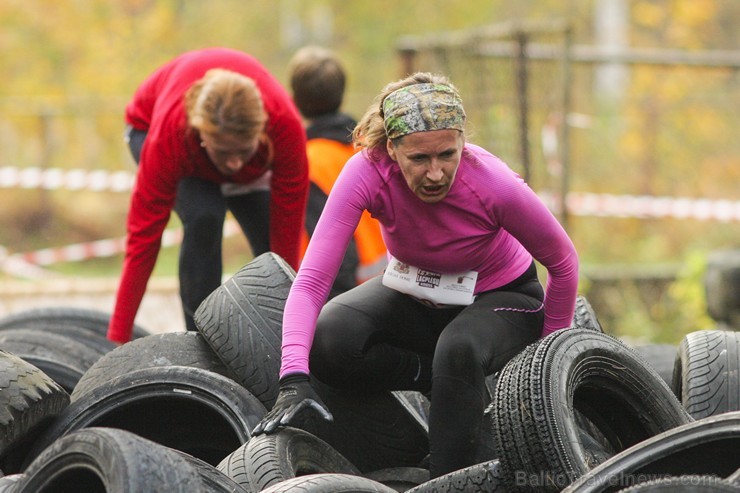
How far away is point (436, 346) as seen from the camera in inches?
160

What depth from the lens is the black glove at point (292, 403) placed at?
12.5 feet

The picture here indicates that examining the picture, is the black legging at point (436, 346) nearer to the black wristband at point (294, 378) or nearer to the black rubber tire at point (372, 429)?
the black rubber tire at point (372, 429)

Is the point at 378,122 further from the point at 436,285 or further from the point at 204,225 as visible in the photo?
the point at 204,225

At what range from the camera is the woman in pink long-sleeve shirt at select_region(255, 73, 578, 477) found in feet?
12.8

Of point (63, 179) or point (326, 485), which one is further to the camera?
point (63, 179)

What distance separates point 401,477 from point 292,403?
30.9 inches

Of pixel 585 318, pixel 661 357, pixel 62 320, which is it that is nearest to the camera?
pixel 585 318

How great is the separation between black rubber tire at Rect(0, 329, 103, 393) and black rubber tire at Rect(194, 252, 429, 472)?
0.85m

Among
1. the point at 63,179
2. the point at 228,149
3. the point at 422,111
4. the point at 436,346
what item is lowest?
the point at 63,179

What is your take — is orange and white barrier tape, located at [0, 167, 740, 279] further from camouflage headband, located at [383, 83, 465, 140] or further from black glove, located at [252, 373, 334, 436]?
black glove, located at [252, 373, 334, 436]

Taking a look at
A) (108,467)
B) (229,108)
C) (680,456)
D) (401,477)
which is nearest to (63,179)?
(229,108)

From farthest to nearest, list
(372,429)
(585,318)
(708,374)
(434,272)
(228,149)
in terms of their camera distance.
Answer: (228,149)
(585,318)
(708,374)
(372,429)
(434,272)

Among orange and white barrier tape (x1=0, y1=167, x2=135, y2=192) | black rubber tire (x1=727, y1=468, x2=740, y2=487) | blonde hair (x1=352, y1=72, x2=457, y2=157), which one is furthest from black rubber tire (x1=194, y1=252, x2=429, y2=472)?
orange and white barrier tape (x1=0, y1=167, x2=135, y2=192)

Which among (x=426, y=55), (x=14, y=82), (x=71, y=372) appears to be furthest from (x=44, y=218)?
(x=71, y=372)
